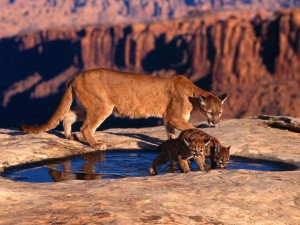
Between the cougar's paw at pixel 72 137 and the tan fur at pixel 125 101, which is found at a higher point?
the tan fur at pixel 125 101

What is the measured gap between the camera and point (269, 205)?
23.6 feet

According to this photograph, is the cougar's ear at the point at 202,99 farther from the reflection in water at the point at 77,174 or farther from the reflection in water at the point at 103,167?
the reflection in water at the point at 77,174

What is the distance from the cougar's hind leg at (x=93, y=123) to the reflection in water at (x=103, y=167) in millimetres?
409

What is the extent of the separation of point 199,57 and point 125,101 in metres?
129

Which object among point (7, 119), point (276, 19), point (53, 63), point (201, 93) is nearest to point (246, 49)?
point (276, 19)

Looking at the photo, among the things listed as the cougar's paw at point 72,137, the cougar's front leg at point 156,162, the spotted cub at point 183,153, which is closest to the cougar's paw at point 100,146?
the cougar's paw at point 72,137

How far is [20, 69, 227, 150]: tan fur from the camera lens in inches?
493

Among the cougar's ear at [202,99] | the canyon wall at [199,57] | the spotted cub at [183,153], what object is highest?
the cougar's ear at [202,99]

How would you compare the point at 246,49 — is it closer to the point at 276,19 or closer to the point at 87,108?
the point at 276,19

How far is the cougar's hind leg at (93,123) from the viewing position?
1242cm

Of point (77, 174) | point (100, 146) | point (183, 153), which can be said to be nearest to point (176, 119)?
point (100, 146)

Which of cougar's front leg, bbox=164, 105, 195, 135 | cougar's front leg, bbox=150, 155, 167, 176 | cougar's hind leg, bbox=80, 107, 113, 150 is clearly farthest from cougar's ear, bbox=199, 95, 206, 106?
cougar's front leg, bbox=150, 155, 167, 176

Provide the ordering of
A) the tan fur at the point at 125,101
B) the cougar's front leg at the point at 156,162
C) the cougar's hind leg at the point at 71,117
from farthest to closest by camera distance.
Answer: the cougar's hind leg at the point at 71,117
the tan fur at the point at 125,101
the cougar's front leg at the point at 156,162

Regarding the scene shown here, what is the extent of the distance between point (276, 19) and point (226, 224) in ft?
400
